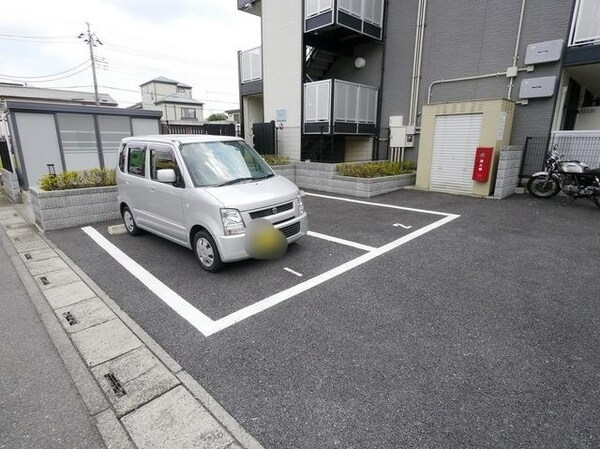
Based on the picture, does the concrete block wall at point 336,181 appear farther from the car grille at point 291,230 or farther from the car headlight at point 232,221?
the car headlight at point 232,221

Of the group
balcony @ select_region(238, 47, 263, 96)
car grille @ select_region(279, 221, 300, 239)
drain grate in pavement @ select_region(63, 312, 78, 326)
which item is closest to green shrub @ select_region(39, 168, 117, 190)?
drain grate in pavement @ select_region(63, 312, 78, 326)

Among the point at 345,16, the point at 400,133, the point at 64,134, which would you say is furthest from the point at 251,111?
the point at 64,134

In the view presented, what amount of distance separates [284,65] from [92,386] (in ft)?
39.4

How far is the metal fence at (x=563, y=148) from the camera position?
800 centimetres

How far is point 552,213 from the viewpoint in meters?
6.87

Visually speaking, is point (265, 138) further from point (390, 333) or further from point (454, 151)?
point (390, 333)

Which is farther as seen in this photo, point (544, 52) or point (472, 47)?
point (472, 47)

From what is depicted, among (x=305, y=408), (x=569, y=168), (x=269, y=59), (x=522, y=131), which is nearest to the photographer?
(x=305, y=408)

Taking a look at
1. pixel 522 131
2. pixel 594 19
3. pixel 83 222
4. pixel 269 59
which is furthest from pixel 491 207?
pixel 269 59

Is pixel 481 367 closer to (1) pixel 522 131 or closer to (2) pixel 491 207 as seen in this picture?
(2) pixel 491 207

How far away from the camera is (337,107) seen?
35.0 ft

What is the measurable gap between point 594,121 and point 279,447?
45.2 ft

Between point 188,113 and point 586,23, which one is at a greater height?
point 188,113

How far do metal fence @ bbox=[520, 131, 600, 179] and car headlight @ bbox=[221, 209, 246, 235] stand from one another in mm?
8993
